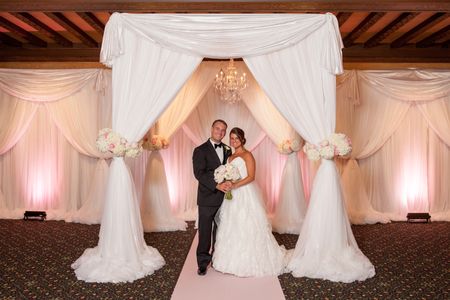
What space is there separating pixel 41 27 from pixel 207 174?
332 cm

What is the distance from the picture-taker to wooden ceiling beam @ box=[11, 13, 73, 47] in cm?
492

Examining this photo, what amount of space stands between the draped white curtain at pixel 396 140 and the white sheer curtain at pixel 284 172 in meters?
1.06

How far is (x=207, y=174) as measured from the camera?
4094 mm

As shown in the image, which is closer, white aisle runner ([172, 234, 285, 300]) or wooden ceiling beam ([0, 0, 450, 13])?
white aisle runner ([172, 234, 285, 300])

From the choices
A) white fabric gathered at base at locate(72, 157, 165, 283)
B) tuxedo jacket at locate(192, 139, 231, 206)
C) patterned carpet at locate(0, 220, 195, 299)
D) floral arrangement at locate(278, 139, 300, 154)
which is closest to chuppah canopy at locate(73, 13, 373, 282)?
white fabric gathered at base at locate(72, 157, 165, 283)

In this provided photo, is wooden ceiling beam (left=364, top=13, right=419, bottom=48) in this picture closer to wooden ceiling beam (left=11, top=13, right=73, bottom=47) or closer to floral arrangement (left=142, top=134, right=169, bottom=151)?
floral arrangement (left=142, top=134, right=169, bottom=151)

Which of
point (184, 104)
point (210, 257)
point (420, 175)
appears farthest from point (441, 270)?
point (184, 104)

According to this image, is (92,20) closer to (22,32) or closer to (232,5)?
(22,32)

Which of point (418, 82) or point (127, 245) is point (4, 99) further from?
point (418, 82)

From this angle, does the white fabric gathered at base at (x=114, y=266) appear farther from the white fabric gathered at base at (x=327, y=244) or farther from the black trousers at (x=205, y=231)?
the white fabric gathered at base at (x=327, y=244)

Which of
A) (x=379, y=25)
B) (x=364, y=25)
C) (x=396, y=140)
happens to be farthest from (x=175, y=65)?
(x=396, y=140)

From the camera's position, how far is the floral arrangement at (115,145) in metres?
4.06

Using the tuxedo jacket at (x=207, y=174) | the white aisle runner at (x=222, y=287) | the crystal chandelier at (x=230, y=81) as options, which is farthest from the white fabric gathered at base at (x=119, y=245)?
the crystal chandelier at (x=230, y=81)

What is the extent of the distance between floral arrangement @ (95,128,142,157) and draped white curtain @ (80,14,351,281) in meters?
0.09
